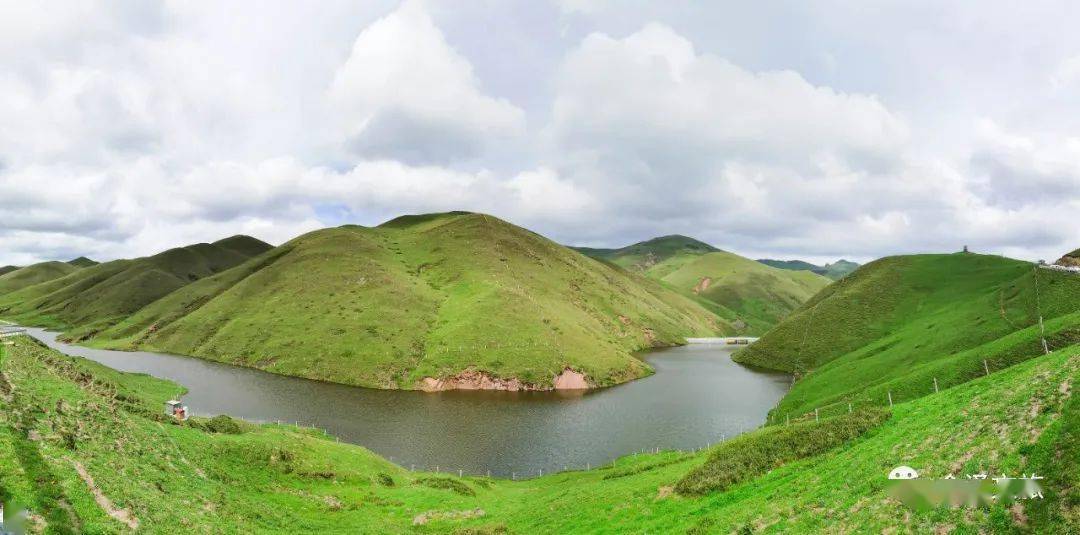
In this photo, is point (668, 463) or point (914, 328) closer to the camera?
point (668, 463)

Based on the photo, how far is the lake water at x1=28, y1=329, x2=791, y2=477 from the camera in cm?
7119

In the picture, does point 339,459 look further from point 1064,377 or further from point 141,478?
point 1064,377

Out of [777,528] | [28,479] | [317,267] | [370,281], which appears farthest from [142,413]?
[317,267]

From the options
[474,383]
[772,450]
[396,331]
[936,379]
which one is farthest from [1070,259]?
[396,331]

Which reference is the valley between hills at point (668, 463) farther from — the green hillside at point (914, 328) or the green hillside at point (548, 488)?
the green hillside at point (914, 328)

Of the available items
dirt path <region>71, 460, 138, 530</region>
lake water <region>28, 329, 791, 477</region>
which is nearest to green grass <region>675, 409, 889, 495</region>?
dirt path <region>71, 460, 138, 530</region>

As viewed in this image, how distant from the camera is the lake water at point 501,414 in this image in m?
71.2

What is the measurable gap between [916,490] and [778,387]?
109m

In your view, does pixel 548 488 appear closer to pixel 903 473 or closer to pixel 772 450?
pixel 772 450

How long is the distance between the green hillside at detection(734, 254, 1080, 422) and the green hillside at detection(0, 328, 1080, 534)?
1075 inches

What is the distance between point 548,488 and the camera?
171 feet

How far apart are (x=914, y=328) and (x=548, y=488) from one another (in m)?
99.9

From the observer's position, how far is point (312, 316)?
157375 mm

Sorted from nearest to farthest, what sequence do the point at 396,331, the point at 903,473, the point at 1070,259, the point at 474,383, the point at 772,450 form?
the point at 903,473
the point at 772,450
the point at 1070,259
the point at 474,383
the point at 396,331
